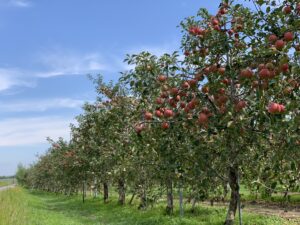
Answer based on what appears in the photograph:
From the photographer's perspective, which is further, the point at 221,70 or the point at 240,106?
the point at 221,70

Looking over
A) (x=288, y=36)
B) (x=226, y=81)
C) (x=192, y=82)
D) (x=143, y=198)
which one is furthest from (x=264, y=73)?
(x=143, y=198)

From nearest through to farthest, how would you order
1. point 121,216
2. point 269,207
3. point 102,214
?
point 121,216
point 102,214
point 269,207

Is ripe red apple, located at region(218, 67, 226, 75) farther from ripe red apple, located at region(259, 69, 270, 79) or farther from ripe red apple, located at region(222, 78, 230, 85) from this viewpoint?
ripe red apple, located at region(259, 69, 270, 79)

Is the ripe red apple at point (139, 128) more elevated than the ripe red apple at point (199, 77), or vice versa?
the ripe red apple at point (199, 77)

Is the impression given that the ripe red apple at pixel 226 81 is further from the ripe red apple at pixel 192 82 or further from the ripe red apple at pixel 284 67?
the ripe red apple at pixel 284 67

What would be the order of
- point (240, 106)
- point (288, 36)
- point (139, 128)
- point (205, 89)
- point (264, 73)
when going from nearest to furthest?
1. point (264, 73)
2. point (288, 36)
3. point (240, 106)
4. point (205, 89)
5. point (139, 128)

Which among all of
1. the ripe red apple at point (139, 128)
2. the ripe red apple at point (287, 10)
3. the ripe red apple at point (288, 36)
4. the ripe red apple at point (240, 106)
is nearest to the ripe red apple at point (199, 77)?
the ripe red apple at point (240, 106)

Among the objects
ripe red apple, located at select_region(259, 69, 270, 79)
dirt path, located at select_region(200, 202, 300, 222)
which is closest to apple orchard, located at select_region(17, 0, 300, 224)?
ripe red apple, located at select_region(259, 69, 270, 79)

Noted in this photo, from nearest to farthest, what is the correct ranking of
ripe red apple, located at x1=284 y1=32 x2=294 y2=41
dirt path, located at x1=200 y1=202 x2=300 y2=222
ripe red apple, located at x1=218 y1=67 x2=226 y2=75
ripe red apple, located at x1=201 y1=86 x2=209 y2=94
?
ripe red apple, located at x1=284 y1=32 x2=294 y2=41 → ripe red apple, located at x1=218 y1=67 x2=226 y2=75 → ripe red apple, located at x1=201 y1=86 x2=209 y2=94 → dirt path, located at x1=200 y1=202 x2=300 y2=222

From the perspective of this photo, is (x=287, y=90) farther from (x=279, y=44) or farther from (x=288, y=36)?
(x=288, y=36)

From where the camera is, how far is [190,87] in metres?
5.35

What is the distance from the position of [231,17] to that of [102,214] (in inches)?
669

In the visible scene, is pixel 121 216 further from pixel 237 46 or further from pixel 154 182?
pixel 237 46

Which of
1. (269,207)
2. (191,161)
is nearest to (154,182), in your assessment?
(269,207)
